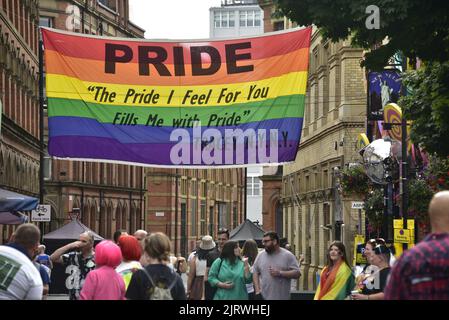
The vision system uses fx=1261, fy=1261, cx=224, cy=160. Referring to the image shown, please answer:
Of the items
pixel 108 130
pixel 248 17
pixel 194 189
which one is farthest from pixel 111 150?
pixel 248 17

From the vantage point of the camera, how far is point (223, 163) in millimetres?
14430

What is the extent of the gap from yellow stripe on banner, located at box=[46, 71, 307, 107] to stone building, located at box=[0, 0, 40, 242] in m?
30.8

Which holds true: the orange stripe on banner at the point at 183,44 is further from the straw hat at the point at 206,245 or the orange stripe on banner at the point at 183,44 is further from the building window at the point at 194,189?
the building window at the point at 194,189

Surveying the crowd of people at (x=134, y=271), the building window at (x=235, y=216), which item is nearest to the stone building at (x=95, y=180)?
the building window at (x=235, y=216)

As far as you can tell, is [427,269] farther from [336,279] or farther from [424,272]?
[336,279]

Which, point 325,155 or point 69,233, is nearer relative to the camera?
point 69,233

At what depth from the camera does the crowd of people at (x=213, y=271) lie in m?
7.07

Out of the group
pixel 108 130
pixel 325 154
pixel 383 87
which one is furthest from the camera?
pixel 325 154

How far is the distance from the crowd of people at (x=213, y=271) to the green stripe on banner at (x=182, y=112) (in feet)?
4.53

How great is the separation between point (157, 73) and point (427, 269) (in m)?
8.26

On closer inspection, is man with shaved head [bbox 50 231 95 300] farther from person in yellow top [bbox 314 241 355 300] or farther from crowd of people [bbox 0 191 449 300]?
person in yellow top [bbox 314 241 355 300]

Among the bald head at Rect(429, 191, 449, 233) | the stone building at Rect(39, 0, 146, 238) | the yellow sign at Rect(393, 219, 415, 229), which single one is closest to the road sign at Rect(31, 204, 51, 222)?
the yellow sign at Rect(393, 219, 415, 229)

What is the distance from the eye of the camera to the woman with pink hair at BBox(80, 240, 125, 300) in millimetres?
10398

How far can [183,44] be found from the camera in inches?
583
